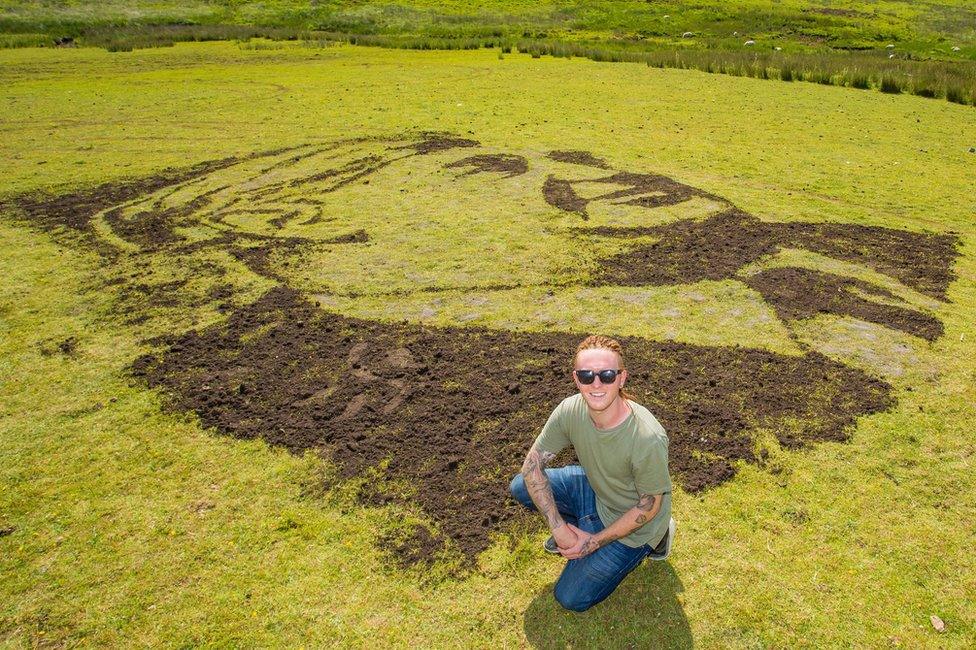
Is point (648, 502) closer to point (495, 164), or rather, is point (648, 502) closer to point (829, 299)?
point (829, 299)

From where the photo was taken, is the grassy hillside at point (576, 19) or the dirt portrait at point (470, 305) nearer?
the dirt portrait at point (470, 305)

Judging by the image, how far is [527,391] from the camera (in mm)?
6184

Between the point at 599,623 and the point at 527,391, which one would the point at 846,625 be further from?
the point at 527,391

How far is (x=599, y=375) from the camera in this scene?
368cm

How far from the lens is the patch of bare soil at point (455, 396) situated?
522 centimetres

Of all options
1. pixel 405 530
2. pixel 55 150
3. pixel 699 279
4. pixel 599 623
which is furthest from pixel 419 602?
pixel 55 150

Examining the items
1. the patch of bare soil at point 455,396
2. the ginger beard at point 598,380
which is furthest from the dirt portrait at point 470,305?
the ginger beard at point 598,380

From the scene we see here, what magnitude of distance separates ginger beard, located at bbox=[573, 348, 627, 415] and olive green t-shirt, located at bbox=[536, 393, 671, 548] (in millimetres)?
220

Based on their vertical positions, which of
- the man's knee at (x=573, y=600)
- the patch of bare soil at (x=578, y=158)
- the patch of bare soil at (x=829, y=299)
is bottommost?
the man's knee at (x=573, y=600)

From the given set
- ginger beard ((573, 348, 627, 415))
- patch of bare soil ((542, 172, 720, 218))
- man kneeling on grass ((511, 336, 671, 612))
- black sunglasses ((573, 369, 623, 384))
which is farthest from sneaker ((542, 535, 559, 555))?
patch of bare soil ((542, 172, 720, 218))

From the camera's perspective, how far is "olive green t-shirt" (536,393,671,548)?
3754mm

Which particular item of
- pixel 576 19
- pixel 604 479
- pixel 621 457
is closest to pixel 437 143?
pixel 604 479

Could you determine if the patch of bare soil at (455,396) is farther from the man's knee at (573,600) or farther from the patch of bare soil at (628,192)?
the patch of bare soil at (628,192)

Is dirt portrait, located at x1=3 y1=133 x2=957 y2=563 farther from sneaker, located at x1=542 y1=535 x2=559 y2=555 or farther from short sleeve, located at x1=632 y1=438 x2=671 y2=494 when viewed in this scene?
short sleeve, located at x1=632 y1=438 x2=671 y2=494
